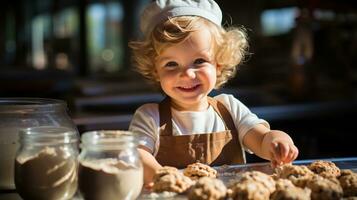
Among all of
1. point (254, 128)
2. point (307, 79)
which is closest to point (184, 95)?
point (254, 128)

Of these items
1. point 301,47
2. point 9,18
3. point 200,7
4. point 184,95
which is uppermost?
point 200,7

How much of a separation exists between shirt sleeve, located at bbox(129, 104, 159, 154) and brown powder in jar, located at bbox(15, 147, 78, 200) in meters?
0.36

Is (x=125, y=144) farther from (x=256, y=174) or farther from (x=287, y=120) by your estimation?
(x=287, y=120)

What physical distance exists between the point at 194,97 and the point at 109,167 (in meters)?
0.44

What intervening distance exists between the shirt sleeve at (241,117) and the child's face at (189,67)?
133 millimetres

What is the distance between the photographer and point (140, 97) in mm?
3270

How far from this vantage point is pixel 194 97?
1.22m

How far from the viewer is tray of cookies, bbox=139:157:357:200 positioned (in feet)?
2.67

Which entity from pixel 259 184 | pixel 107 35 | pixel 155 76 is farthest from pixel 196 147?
pixel 107 35

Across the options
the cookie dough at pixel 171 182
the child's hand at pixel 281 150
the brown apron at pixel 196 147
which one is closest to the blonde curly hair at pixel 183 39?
the brown apron at pixel 196 147

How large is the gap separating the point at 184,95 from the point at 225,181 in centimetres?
25

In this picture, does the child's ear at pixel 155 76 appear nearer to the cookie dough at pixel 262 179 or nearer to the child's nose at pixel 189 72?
the child's nose at pixel 189 72

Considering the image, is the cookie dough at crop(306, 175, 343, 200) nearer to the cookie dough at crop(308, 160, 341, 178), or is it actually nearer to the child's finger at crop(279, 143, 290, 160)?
the cookie dough at crop(308, 160, 341, 178)

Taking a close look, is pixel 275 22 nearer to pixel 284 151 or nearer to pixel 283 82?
pixel 283 82
